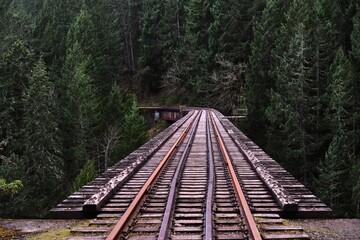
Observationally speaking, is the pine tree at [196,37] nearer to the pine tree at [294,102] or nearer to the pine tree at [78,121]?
the pine tree at [78,121]

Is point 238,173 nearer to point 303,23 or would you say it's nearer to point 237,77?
point 303,23

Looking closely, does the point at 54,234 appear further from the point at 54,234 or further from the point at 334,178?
the point at 334,178

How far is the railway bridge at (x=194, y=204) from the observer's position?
576 cm

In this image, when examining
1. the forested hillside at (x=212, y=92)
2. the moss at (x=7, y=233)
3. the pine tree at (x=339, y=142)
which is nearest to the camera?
the moss at (x=7, y=233)

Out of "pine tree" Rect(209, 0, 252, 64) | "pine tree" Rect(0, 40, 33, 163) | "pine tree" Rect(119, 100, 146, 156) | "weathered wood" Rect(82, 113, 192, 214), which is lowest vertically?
"pine tree" Rect(119, 100, 146, 156)

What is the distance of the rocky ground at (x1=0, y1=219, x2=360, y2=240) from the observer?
579 centimetres

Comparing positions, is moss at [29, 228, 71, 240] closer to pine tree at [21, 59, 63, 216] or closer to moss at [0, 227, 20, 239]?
moss at [0, 227, 20, 239]

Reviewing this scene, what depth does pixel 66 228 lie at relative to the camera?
619 cm

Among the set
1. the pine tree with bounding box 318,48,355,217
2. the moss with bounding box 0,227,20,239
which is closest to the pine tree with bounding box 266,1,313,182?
the pine tree with bounding box 318,48,355,217

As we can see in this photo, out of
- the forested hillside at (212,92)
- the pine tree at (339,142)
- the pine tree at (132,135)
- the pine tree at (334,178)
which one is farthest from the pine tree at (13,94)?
the pine tree at (339,142)

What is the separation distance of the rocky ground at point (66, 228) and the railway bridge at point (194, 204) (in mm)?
219

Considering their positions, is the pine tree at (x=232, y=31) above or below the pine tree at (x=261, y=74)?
above

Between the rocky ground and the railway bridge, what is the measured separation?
22 centimetres

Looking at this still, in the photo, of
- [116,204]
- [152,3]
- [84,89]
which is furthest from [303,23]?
[152,3]
